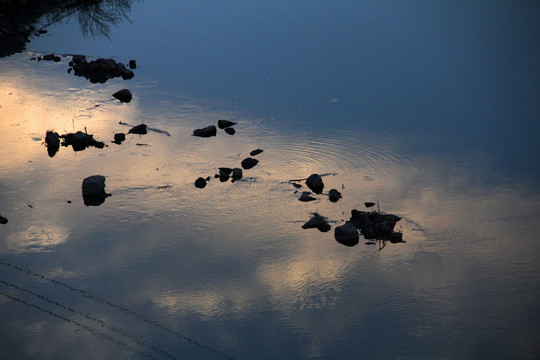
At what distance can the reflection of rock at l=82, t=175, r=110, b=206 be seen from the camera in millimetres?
11984

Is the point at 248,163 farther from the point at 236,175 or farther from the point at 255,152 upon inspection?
the point at 255,152

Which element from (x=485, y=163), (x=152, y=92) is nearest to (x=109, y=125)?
(x=152, y=92)

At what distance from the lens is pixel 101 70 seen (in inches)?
714

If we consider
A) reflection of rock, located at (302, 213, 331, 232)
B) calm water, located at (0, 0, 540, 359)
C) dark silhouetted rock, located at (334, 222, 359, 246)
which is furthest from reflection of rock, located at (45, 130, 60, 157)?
dark silhouetted rock, located at (334, 222, 359, 246)

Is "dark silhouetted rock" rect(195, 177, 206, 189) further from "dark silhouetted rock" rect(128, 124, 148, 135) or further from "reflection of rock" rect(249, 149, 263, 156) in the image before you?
"dark silhouetted rock" rect(128, 124, 148, 135)

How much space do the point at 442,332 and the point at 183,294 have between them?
381 cm

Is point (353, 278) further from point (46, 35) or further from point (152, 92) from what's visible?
point (46, 35)

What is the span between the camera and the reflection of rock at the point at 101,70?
A: 18062 mm

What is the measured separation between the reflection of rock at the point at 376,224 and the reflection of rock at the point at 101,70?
9.46 meters

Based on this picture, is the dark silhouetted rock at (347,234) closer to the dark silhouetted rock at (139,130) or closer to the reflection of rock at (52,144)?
the dark silhouetted rock at (139,130)

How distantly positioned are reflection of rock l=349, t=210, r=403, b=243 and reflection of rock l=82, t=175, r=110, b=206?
15.2 feet

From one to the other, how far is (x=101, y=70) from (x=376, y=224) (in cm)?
1047

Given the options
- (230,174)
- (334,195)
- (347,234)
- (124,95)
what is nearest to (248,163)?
(230,174)

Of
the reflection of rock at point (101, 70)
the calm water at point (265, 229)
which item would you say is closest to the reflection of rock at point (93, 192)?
the calm water at point (265, 229)
